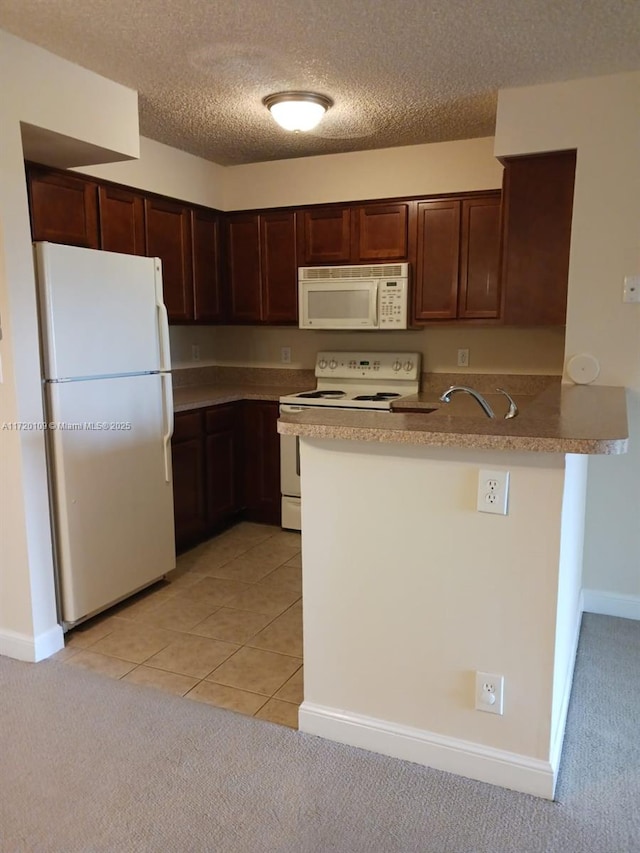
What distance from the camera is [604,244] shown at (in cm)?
286

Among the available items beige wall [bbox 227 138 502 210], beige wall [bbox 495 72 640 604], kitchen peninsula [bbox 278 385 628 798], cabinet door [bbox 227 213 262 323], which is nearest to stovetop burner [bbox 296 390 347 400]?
cabinet door [bbox 227 213 262 323]

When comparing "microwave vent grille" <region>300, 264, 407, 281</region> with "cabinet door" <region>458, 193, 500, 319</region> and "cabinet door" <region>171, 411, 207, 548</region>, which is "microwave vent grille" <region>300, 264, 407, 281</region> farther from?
"cabinet door" <region>171, 411, 207, 548</region>

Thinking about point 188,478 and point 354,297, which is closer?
point 188,478

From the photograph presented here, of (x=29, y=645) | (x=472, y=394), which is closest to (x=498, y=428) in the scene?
(x=472, y=394)

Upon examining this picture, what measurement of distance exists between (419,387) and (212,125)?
202cm

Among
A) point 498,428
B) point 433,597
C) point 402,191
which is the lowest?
point 433,597

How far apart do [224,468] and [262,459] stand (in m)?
0.27

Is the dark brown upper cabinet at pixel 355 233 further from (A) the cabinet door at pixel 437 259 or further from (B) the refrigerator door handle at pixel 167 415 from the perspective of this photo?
(B) the refrigerator door handle at pixel 167 415

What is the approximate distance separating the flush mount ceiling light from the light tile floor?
235 centimetres

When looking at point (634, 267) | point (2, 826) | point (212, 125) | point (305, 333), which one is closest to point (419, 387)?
A: point (305, 333)

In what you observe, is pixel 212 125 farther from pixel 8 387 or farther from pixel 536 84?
pixel 8 387

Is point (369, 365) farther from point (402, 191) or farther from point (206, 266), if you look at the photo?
point (206, 266)

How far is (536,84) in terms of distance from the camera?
9.42 feet

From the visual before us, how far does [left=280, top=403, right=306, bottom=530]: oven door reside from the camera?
13.6 feet
